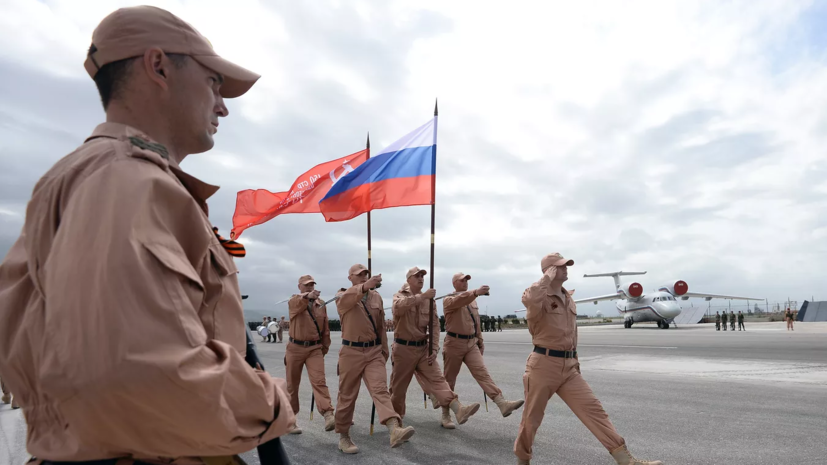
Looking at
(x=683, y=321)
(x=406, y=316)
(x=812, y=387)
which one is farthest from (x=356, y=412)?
(x=683, y=321)

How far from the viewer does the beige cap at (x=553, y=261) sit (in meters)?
6.35

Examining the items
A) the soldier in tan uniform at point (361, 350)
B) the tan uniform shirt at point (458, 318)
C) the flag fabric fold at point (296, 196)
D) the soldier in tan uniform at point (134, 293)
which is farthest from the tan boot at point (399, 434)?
the soldier in tan uniform at point (134, 293)

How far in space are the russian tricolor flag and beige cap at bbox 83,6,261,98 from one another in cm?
699

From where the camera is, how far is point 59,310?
87cm

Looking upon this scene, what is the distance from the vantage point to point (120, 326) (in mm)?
862

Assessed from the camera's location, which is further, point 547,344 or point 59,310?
point 547,344

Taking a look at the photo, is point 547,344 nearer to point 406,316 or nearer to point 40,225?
point 406,316

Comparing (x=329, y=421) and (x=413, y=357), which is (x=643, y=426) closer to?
(x=413, y=357)

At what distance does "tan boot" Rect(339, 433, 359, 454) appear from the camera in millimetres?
6469

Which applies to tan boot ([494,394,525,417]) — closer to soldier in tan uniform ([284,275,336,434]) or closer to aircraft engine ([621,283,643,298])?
soldier in tan uniform ([284,275,336,434])

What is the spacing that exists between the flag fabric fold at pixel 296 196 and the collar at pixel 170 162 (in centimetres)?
706

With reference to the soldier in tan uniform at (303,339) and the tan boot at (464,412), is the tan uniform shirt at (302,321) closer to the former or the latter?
the soldier in tan uniform at (303,339)

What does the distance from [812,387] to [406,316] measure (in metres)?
7.44

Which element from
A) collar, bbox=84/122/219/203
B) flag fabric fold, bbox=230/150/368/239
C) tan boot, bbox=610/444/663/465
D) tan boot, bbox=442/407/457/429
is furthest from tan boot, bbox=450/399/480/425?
collar, bbox=84/122/219/203
